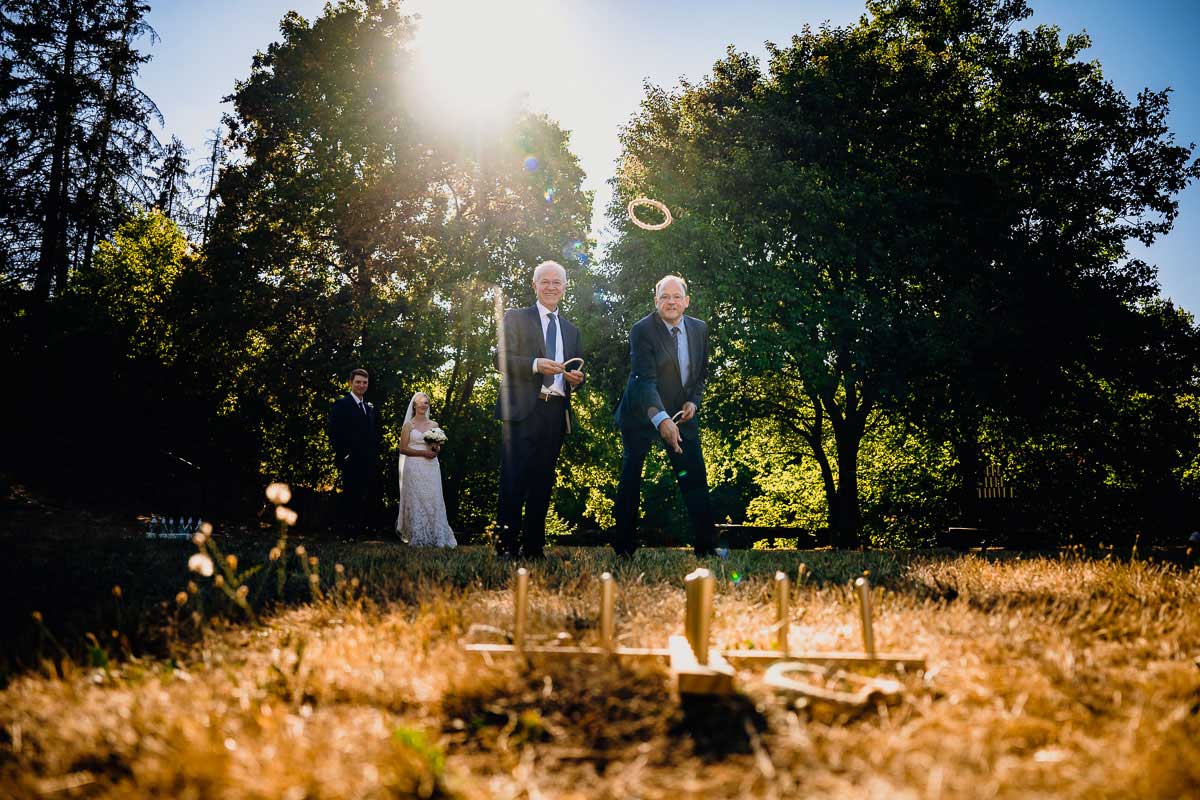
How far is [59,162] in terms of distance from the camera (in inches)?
860

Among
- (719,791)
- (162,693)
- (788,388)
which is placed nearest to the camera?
(719,791)

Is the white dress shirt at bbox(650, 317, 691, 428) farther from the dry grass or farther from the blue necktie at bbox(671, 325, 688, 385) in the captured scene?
the dry grass

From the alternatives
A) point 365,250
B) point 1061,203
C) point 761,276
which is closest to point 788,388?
point 761,276

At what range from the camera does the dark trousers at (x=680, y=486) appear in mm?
6410

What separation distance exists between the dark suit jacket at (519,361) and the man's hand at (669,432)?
2.89 feet

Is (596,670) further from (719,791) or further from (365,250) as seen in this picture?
(365,250)

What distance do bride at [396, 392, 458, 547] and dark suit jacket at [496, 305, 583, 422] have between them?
17.3 ft

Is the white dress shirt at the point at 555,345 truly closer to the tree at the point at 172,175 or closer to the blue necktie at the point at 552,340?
the blue necktie at the point at 552,340

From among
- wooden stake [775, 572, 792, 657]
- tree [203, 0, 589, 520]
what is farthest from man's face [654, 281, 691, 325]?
tree [203, 0, 589, 520]

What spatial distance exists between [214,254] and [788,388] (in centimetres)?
1430

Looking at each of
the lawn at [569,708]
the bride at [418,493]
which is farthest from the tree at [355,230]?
the lawn at [569,708]

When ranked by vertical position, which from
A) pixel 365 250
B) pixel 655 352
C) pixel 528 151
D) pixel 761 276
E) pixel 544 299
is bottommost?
pixel 655 352

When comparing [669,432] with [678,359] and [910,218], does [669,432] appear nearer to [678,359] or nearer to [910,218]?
[678,359]

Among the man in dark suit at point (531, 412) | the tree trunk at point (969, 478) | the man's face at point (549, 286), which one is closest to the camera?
the man in dark suit at point (531, 412)
